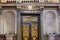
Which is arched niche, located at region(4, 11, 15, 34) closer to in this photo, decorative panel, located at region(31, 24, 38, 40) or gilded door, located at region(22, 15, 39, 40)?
gilded door, located at region(22, 15, 39, 40)

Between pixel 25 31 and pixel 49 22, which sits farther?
pixel 25 31

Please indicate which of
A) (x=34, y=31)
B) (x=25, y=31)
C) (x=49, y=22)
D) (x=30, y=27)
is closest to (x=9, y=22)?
(x=25, y=31)

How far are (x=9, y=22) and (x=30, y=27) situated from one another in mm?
1703

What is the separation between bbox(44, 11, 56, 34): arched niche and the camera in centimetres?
1662

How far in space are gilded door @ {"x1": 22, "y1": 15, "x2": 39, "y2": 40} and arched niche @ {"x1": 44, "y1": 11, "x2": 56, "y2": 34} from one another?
0.75 metres

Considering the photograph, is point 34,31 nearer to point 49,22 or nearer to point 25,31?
point 25,31

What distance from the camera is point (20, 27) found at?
16.7m

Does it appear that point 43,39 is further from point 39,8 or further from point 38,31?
point 39,8

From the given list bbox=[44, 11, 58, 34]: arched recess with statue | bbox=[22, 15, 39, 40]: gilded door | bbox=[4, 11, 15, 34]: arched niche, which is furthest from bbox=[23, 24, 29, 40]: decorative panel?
bbox=[44, 11, 58, 34]: arched recess with statue

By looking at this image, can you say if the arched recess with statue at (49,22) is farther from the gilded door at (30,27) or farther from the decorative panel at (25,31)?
the decorative panel at (25,31)

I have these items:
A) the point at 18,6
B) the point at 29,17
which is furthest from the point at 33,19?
the point at 18,6

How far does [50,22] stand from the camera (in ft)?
54.6

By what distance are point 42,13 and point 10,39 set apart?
125 inches

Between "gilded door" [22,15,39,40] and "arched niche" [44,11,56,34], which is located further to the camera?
"gilded door" [22,15,39,40]
